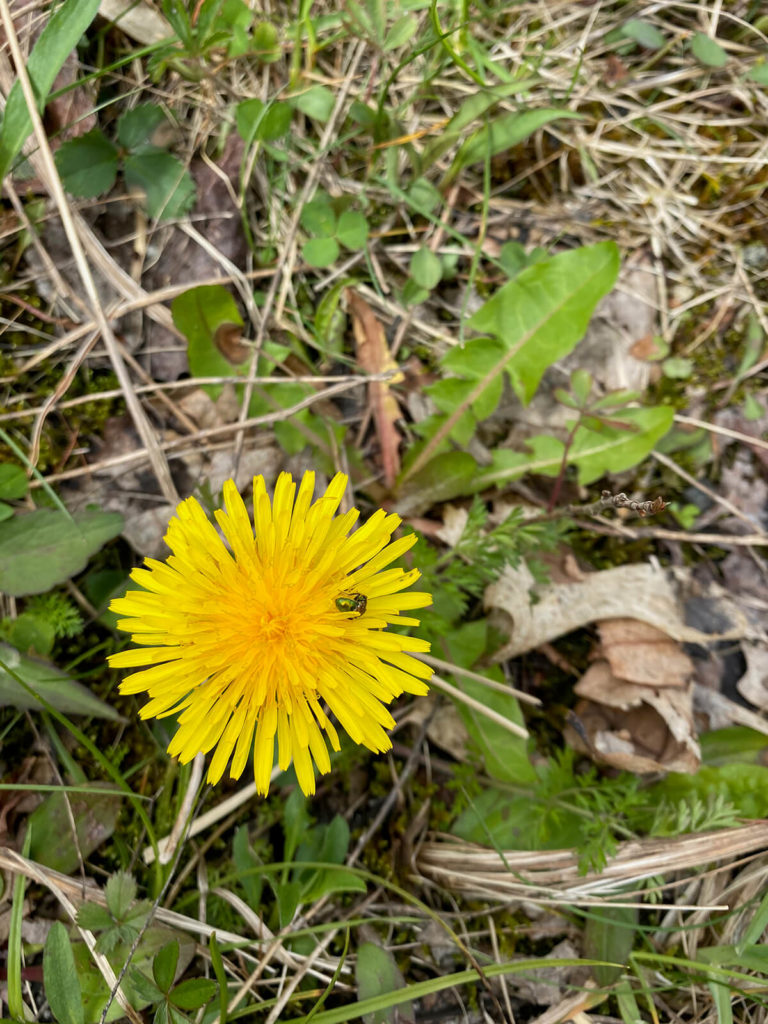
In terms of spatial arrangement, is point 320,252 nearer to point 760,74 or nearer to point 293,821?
point 760,74

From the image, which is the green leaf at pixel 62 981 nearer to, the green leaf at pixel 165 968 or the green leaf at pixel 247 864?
the green leaf at pixel 165 968

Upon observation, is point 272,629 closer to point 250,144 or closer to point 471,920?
point 471,920

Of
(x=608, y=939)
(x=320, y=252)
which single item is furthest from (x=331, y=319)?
(x=608, y=939)

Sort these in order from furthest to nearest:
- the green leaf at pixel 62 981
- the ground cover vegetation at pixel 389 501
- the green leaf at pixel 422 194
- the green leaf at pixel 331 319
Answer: the green leaf at pixel 422 194 → the green leaf at pixel 331 319 → the ground cover vegetation at pixel 389 501 → the green leaf at pixel 62 981

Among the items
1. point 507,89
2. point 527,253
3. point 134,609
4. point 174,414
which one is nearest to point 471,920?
point 134,609

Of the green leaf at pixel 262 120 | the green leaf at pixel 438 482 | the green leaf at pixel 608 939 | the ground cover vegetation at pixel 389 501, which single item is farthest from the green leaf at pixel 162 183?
the green leaf at pixel 608 939
